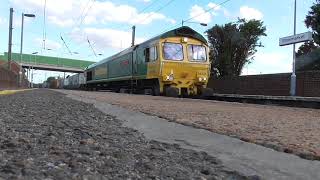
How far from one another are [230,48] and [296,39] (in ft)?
56.4

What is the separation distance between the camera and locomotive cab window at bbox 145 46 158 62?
94.3 feet

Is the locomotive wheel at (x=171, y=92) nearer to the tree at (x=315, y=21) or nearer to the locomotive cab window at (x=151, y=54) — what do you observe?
the locomotive cab window at (x=151, y=54)

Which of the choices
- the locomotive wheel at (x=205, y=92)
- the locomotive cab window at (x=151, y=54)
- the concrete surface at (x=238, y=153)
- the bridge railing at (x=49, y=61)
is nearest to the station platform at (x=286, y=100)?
the locomotive wheel at (x=205, y=92)

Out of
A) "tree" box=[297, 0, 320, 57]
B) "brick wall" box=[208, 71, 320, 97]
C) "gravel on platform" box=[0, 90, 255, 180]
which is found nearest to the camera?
"gravel on platform" box=[0, 90, 255, 180]

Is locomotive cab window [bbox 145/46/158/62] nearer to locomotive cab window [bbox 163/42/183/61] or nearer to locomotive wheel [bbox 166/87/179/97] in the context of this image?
locomotive cab window [bbox 163/42/183/61]

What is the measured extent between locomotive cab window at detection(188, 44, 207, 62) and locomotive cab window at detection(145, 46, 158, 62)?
205cm

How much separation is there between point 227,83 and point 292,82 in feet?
37.3

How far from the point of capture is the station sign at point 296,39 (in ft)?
96.7

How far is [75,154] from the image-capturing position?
541cm

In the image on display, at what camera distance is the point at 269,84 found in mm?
32344

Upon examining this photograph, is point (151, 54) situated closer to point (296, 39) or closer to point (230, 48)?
point (296, 39)

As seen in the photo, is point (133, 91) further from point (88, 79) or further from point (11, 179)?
point (11, 179)

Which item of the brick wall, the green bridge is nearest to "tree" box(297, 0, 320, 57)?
the brick wall

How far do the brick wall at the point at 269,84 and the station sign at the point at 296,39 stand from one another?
1.94 meters
